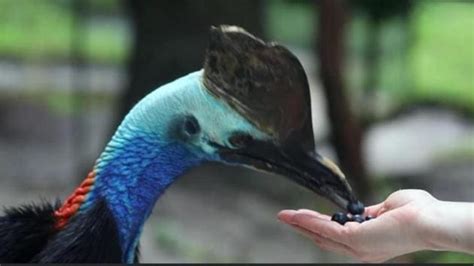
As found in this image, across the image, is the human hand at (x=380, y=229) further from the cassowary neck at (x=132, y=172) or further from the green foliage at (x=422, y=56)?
the green foliage at (x=422, y=56)

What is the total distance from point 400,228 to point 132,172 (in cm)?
37

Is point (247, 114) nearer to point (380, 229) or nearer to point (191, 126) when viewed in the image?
point (191, 126)

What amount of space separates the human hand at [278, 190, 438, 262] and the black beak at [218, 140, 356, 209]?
4 centimetres

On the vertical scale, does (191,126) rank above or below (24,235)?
above

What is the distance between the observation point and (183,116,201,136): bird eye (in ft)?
4.51

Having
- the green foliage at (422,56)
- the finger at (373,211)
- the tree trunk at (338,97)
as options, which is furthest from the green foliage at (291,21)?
the finger at (373,211)

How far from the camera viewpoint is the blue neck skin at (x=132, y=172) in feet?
4.55

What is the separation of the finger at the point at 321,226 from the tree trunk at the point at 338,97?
1.50 metres

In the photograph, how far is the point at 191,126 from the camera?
138 cm

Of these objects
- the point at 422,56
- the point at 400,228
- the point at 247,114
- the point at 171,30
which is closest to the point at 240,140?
the point at 247,114

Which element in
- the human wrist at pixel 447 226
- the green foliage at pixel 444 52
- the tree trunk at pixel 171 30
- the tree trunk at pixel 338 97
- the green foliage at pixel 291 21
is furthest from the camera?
the green foliage at pixel 444 52

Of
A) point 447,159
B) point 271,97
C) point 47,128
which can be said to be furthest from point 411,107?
point 271,97

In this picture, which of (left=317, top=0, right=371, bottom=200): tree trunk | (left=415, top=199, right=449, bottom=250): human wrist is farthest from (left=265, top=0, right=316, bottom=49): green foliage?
(left=415, top=199, right=449, bottom=250): human wrist

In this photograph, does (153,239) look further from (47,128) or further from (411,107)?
(411,107)
